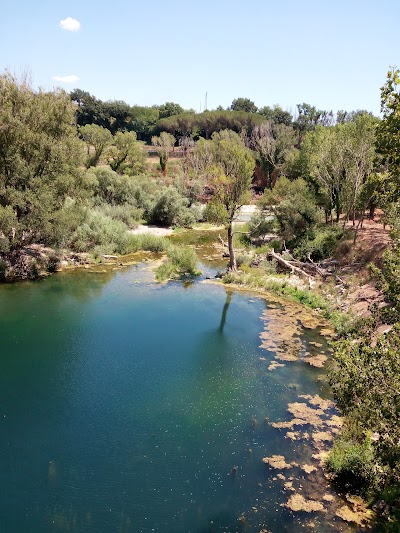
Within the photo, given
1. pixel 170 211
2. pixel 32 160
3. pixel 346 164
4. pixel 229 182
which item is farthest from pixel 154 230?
pixel 346 164

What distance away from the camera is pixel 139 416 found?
15688 millimetres

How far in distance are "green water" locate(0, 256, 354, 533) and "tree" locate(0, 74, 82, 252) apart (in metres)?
6.03

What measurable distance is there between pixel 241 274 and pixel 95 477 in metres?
20.3

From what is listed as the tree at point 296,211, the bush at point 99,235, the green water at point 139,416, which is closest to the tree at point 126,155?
the bush at point 99,235

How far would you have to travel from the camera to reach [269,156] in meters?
70.6

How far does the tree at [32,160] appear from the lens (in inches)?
1136

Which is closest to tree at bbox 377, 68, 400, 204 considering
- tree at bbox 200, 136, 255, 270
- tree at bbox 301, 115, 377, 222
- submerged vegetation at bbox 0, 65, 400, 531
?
submerged vegetation at bbox 0, 65, 400, 531

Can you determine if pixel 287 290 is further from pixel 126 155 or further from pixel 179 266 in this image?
pixel 126 155

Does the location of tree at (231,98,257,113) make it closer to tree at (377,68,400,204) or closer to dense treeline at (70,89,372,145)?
dense treeline at (70,89,372,145)

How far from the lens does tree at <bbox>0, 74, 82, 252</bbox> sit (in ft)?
94.7

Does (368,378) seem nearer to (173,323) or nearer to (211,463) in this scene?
(211,463)

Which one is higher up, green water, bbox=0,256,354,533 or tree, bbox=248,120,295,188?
tree, bbox=248,120,295,188

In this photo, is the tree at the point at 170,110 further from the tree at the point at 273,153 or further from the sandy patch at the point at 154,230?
the sandy patch at the point at 154,230

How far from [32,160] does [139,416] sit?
875 inches
